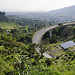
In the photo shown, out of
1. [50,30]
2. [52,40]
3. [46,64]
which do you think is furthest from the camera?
[50,30]

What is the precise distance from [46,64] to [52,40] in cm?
2144

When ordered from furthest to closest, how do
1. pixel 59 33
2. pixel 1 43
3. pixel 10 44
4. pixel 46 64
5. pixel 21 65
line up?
1. pixel 59 33
2. pixel 1 43
3. pixel 10 44
4. pixel 46 64
5. pixel 21 65

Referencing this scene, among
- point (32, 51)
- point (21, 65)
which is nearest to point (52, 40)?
point (32, 51)

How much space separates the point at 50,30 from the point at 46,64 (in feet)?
84.8

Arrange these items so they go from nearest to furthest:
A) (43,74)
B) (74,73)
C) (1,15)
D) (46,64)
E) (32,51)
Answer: (43,74) < (74,73) < (46,64) < (32,51) < (1,15)

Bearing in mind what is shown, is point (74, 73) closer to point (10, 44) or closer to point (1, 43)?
point (10, 44)

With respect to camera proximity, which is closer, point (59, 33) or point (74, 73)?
point (74, 73)

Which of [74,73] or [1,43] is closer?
[74,73]

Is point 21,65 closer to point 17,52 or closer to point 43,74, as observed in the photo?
point 43,74

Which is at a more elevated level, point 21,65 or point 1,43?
point 21,65

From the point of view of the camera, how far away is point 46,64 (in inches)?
682

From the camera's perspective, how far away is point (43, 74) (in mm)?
11828

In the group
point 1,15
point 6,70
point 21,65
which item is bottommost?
point 6,70

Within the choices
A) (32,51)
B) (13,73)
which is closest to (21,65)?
(13,73)
